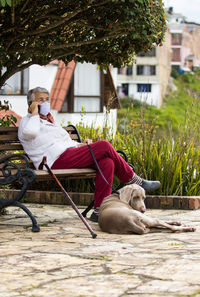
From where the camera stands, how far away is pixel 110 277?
145 inches

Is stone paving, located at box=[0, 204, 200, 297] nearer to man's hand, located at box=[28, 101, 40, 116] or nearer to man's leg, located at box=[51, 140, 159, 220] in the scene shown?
man's leg, located at box=[51, 140, 159, 220]

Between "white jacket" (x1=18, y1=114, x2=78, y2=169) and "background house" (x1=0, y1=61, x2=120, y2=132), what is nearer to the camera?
"white jacket" (x1=18, y1=114, x2=78, y2=169)

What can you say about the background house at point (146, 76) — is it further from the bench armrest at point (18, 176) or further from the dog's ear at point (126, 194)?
the bench armrest at point (18, 176)

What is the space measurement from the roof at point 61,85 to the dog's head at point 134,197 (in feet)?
67.7

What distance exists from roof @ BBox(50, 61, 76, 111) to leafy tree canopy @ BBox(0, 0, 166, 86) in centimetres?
1923

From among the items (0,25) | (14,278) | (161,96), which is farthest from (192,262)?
(161,96)

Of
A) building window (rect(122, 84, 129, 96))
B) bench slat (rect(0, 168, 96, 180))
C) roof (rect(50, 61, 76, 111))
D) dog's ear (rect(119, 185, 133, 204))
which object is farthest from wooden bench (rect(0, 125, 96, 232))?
building window (rect(122, 84, 129, 96))

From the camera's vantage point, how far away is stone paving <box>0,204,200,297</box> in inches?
134

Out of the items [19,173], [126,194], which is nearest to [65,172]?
[19,173]

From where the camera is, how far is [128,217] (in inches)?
212

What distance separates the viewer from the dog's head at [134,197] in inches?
225

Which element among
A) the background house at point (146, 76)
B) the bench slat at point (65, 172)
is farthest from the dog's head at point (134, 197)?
the background house at point (146, 76)

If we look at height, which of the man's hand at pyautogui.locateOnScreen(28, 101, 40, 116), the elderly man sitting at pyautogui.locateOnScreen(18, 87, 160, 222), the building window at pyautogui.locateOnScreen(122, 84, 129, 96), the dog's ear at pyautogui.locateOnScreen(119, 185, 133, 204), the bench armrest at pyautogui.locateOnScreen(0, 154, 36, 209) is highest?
the building window at pyautogui.locateOnScreen(122, 84, 129, 96)

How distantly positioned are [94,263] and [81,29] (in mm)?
3679
